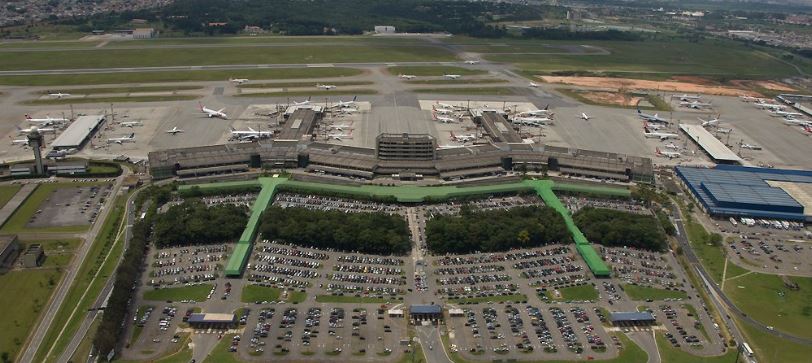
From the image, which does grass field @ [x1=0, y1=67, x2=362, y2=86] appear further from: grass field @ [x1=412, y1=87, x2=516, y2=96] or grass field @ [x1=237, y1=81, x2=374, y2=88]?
grass field @ [x1=412, y1=87, x2=516, y2=96]

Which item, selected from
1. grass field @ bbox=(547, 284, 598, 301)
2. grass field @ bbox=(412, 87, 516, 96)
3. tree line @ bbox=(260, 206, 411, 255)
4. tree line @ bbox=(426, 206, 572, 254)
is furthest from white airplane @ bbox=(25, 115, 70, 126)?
grass field @ bbox=(547, 284, 598, 301)

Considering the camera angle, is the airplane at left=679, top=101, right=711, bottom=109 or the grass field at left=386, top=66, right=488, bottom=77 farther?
the grass field at left=386, top=66, right=488, bottom=77

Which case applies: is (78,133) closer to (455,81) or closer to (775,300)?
(455,81)

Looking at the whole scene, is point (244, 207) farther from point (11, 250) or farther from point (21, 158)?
point (21, 158)


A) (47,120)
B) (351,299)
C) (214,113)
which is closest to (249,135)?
(214,113)

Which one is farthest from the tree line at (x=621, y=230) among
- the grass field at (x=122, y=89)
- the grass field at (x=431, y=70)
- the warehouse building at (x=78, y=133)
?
the grass field at (x=122, y=89)

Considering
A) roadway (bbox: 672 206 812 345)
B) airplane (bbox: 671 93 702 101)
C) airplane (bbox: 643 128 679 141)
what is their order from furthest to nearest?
airplane (bbox: 671 93 702 101) → airplane (bbox: 643 128 679 141) → roadway (bbox: 672 206 812 345)
